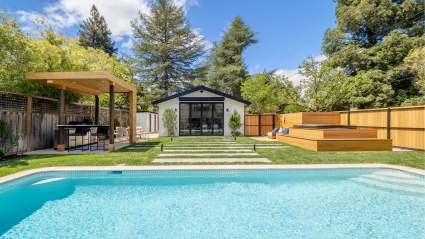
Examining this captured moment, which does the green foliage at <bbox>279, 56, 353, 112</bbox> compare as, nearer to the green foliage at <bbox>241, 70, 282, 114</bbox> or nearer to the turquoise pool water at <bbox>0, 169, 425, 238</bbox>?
the green foliage at <bbox>241, 70, 282, 114</bbox>

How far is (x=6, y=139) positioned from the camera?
21.8ft

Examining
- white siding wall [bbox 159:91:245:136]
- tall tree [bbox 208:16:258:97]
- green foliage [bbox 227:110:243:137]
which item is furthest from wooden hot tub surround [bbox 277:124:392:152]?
tall tree [bbox 208:16:258:97]

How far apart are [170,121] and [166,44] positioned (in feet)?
41.1

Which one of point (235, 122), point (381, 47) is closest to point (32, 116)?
point (235, 122)

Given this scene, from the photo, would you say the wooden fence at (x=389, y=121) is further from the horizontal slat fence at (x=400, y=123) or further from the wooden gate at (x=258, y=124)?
the wooden gate at (x=258, y=124)

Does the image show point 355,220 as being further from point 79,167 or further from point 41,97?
point 41,97

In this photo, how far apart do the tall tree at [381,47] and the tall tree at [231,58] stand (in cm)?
1105

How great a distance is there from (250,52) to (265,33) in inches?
128

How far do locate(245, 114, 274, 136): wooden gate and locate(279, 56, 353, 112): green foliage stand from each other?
2.48m

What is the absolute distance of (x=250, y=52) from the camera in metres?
28.7

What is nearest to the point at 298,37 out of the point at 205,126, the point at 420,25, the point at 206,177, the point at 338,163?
the point at 420,25

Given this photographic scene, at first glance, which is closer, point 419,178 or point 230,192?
point 230,192

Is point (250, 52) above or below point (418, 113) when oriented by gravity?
above

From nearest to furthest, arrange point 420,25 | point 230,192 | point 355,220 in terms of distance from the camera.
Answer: point 355,220, point 230,192, point 420,25
